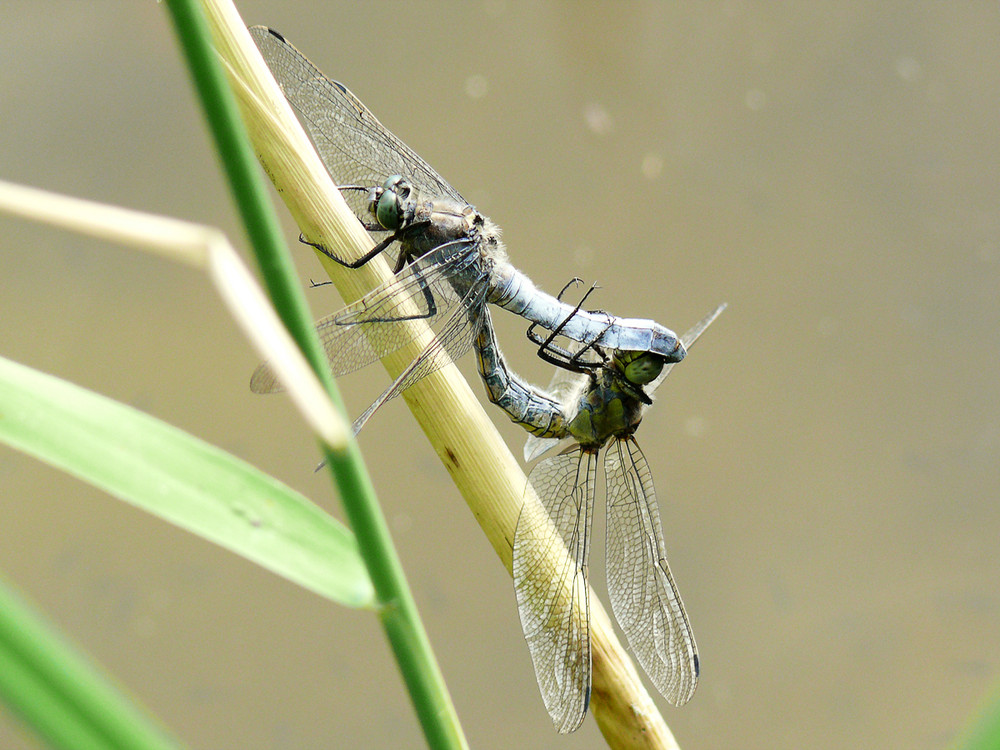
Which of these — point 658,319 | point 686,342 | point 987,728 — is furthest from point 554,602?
point 658,319

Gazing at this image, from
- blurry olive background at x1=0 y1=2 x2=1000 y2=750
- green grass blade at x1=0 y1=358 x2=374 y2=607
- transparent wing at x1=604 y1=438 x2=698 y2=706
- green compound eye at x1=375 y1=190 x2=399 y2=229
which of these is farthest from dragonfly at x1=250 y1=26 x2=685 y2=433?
blurry olive background at x1=0 y1=2 x2=1000 y2=750

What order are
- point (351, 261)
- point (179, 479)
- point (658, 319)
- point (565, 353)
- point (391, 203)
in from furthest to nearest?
point (658, 319) → point (565, 353) → point (391, 203) → point (351, 261) → point (179, 479)

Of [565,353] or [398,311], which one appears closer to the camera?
[398,311]

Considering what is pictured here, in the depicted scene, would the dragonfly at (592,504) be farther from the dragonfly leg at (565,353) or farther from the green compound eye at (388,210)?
the green compound eye at (388,210)

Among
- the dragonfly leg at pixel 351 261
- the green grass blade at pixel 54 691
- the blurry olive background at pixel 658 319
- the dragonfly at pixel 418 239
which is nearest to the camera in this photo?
the green grass blade at pixel 54 691

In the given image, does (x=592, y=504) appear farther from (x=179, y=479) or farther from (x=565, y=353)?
(x=179, y=479)

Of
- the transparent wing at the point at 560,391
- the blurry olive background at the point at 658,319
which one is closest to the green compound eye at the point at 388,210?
the transparent wing at the point at 560,391
